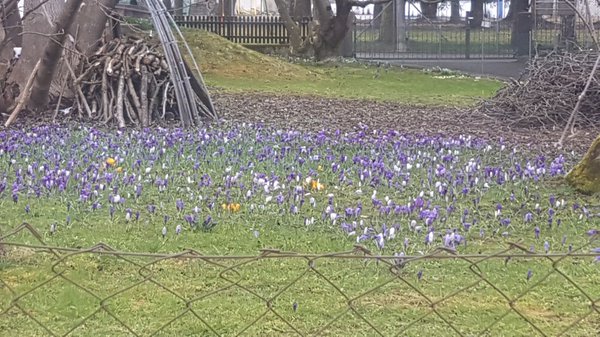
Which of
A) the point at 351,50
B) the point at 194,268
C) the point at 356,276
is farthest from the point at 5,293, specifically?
the point at 351,50

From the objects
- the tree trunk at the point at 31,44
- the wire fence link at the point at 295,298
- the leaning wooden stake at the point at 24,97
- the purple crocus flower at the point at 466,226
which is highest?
the tree trunk at the point at 31,44

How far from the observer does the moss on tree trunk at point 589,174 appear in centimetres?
646

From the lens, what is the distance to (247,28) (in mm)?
25688

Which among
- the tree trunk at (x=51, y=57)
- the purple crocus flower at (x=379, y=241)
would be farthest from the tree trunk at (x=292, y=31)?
the purple crocus flower at (x=379, y=241)

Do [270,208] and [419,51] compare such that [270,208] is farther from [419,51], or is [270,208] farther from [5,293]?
[419,51]

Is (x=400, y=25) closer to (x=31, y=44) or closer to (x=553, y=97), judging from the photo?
(x=553, y=97)

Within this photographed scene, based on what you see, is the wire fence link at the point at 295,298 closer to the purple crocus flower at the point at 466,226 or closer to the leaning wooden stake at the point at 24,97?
the purple crocus flower at the point at 466,226

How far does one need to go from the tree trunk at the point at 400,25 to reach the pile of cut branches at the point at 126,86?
684 inches

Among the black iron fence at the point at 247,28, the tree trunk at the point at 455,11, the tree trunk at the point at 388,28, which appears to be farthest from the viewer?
the tree trunk at the point at 455,11

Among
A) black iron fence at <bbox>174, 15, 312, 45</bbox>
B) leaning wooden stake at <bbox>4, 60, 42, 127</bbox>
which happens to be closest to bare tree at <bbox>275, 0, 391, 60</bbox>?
black iron fence at <bbox>174, 15, 312, 45</bbox>

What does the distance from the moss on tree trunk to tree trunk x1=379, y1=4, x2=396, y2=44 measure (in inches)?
856

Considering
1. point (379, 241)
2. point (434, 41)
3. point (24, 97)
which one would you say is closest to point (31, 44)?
point (24, 97)

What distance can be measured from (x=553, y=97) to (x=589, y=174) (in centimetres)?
469

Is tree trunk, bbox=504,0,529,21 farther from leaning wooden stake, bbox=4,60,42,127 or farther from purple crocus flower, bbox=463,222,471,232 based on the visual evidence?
purple crocus flower, bbox=463,222,471,232
